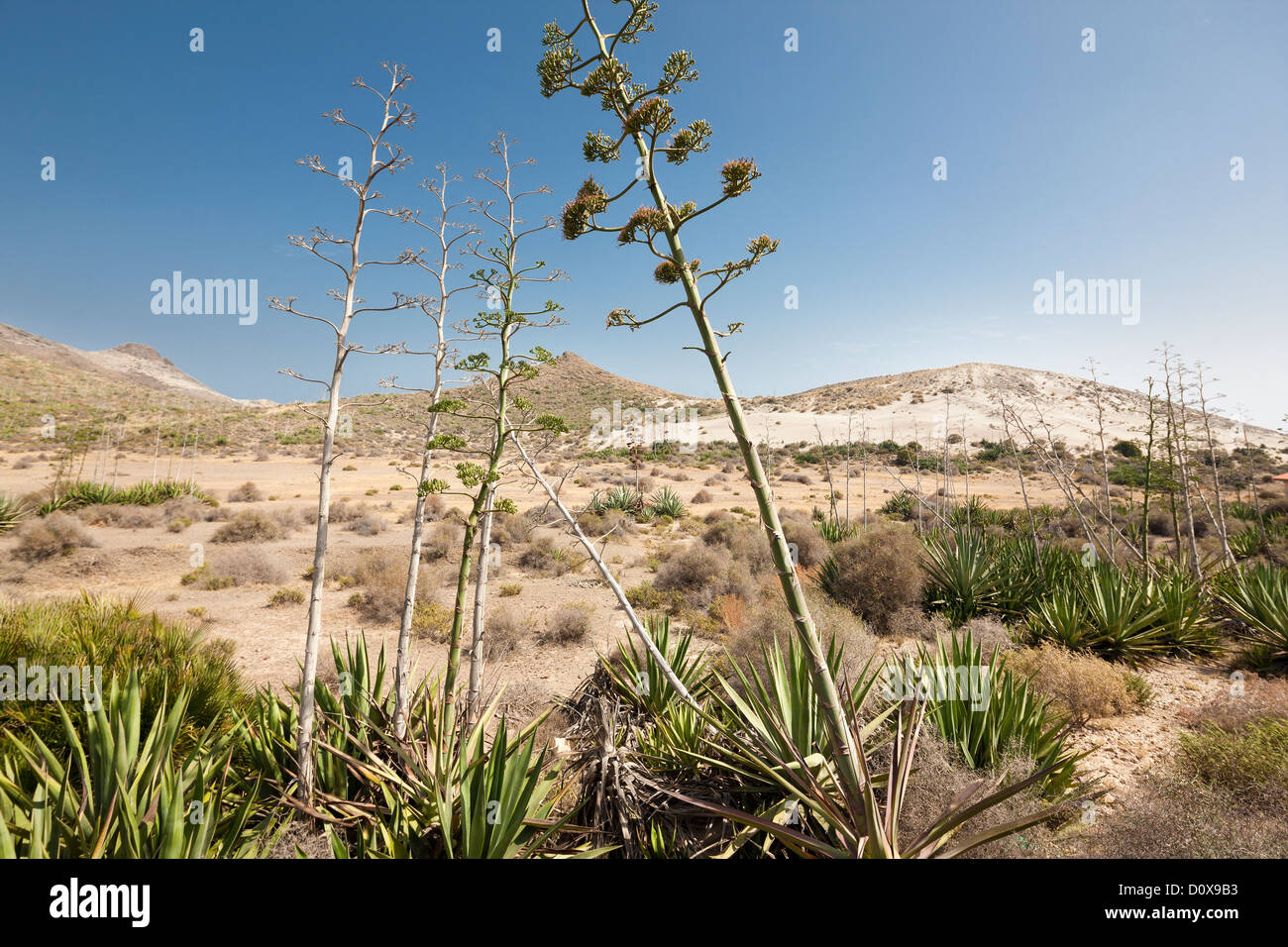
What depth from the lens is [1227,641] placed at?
24.5 feet

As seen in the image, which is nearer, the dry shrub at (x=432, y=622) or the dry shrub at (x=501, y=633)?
the dry shrub at (x=501, y=633)

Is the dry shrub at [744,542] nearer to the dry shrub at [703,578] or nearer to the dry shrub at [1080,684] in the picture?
the dry shrub at [703,578]

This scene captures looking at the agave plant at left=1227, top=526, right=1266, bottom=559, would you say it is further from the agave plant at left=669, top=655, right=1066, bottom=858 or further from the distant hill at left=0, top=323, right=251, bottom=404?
the distant hill at left=0, top=323, right=251, bottom=404

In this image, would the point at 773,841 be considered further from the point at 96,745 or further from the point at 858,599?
the point at 858,599

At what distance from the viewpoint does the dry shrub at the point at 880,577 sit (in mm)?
9211

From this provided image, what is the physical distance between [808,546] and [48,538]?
59.6 ft

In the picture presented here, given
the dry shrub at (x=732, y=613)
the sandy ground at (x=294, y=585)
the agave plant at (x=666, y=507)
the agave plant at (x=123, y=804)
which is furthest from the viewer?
the agave plant at (x=666, y=507)

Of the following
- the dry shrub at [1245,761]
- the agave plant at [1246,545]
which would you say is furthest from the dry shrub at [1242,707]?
the agave plant at [1246,545]

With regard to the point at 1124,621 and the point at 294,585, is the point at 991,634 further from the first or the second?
the point at 294,585

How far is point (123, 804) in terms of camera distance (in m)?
2.46

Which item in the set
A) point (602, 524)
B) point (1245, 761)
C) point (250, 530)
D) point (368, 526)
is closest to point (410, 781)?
point (1245, 761)

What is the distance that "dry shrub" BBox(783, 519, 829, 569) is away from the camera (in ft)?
40.9

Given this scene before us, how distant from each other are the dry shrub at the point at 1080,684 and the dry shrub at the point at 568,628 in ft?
21.0
